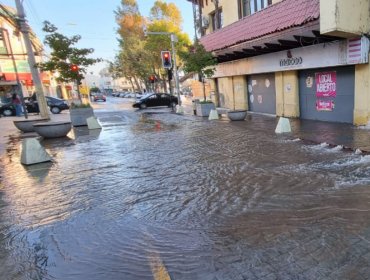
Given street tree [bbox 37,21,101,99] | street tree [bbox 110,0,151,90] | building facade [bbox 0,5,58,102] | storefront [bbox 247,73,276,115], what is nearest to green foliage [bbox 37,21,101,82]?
street tree [bbox 37,21,101,99]

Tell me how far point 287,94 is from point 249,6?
20.5ft

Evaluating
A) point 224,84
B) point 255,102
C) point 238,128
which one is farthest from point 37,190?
point 224,84

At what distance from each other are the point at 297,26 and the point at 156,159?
7.76m

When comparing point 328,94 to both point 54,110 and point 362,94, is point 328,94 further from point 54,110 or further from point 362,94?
point 54,110

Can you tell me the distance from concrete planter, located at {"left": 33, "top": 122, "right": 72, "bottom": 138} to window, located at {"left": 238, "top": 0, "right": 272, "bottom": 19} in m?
11.7

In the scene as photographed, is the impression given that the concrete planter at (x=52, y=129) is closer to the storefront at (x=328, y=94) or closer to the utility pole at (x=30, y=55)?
the utility pole at (x=30, y=55)

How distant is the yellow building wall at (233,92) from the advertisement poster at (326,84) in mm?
6888

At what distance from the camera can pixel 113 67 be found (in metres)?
63.7

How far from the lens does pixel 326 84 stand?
13.0 metres

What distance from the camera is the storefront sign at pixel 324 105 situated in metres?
12.9

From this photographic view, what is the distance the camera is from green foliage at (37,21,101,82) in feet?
54.0

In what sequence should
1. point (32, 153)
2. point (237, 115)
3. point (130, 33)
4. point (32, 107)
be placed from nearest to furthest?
1. point (32, 153)
2. point (237, 115)
3. point (32, 107)
4. point (130, 33)

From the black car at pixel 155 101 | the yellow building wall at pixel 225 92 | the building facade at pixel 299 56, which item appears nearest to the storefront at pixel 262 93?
the building facade at pixel 299 56

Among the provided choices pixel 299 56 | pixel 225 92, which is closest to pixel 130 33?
pixel 225 92
